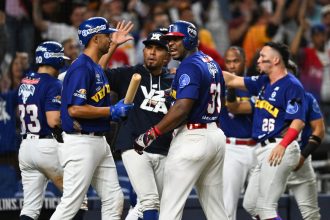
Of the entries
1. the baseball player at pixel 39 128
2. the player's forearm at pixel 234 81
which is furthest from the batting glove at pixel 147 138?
the player's forearm at pixel 234 81

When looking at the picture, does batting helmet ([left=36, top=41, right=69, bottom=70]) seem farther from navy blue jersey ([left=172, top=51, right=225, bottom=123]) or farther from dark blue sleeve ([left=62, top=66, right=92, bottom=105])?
navy blue jersey ([left=172, top=51, right=225, bottom=123])

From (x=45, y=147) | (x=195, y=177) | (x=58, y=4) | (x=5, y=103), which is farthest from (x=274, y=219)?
(x=58, y=4)

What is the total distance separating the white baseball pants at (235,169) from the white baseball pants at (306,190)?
0.55m

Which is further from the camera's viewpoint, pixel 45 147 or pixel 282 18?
pixel 282 18

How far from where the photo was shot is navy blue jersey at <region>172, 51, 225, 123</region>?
21.6ft

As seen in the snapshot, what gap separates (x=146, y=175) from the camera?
7441 mm

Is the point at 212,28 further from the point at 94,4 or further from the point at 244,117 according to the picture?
the point at 244,117

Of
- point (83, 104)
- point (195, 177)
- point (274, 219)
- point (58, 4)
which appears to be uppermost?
point (58, 4)

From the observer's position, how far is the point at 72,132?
273 inches

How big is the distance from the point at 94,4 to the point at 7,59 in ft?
6.32

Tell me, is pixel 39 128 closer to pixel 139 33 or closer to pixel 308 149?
pixel 308 149

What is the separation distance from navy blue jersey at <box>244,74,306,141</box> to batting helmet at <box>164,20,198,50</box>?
46.8 inches

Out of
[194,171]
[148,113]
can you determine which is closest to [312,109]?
[148,113]

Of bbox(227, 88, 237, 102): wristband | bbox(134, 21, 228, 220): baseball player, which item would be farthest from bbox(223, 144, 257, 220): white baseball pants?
bbox(134, 21, 228, 220): baseball player
